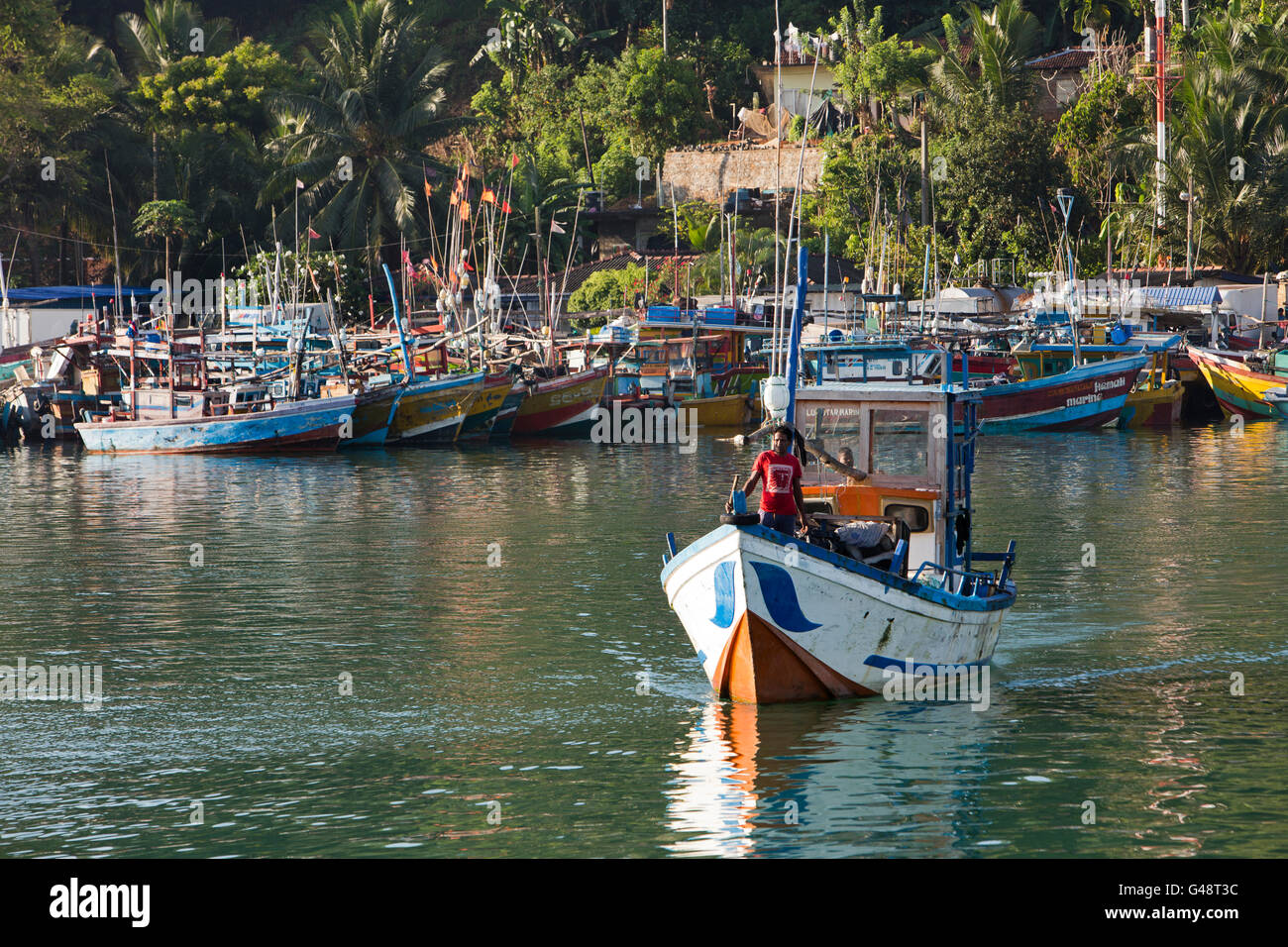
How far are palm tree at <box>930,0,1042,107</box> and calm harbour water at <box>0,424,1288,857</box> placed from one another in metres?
35.5

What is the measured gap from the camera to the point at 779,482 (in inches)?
527

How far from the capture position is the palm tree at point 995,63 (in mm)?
60375

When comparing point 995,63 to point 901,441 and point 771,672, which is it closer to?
point 901,441

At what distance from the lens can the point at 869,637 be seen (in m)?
13.6

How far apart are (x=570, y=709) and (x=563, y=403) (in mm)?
31580

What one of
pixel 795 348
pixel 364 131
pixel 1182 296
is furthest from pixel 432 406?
pixel 795 348

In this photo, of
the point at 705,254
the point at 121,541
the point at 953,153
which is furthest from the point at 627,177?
the point at 121,541

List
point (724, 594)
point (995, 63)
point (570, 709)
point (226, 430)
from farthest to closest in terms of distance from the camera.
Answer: point (995, 63), point (226, 430), point (570, 709), point (724, 594)

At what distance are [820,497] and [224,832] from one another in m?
6.44

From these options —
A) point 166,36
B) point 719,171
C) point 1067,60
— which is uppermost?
point 166,36

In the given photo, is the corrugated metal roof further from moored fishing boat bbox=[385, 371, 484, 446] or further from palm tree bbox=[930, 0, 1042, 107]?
moored fishing boat bbox=[385, 371, 484, 446]

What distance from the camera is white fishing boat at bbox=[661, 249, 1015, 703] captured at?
13055 millimetres

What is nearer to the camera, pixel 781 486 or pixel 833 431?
pixel 781 486

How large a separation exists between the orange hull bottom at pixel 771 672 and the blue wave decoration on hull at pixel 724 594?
133 mm
